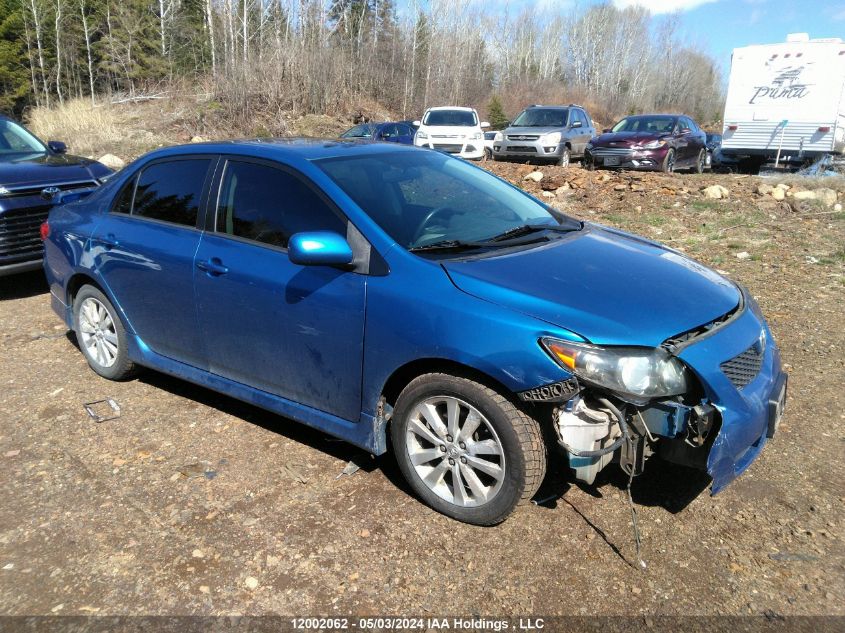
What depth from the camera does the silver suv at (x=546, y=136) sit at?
1741cm

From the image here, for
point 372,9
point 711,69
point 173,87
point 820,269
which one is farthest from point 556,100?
point 820,269

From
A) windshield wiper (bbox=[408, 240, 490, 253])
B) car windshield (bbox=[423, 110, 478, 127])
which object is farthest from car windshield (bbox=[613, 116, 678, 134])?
windshield wiper (bbox=[408, 240, 490, 253])

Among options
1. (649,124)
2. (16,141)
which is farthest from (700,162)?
Result: (16,141)

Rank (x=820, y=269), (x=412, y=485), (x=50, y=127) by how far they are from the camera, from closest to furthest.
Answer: (x=412, y=485) < (x=820, y=269) < (x=50, y=127)

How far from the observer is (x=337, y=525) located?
3.22 m

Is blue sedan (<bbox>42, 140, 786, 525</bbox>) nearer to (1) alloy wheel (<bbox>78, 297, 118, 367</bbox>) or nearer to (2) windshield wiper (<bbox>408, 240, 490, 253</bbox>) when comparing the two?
(2) windshield wiper (<bbox>408, 240, 490, 253</bbox>)

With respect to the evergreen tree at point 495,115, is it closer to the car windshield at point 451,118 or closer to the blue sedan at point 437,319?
the car windshield at point 451,118

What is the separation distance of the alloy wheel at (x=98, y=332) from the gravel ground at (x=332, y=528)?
0.82ft

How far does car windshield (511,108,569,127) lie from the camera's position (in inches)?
719

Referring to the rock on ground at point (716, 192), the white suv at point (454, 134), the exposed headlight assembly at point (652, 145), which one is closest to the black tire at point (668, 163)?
the exposed headlight assembly at point (652, 145)

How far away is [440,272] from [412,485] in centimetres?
108

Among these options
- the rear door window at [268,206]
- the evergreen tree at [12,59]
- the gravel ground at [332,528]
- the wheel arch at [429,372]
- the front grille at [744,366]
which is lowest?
the gravel ground at [332,528]

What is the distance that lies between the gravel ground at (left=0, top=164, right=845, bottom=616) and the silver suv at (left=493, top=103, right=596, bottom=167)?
13.5 meters

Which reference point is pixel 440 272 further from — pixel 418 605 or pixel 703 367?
pixel 418 605
